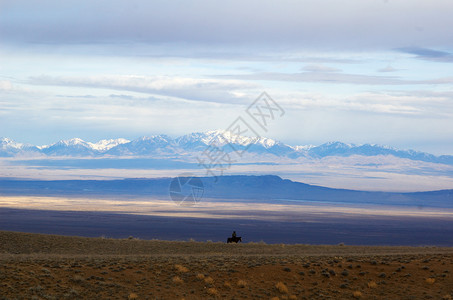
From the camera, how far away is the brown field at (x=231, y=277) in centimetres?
2450

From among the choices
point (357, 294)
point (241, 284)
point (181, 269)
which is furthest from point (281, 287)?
point (181, 269)

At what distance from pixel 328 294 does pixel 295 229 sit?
104943 millimetres

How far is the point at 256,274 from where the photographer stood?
27.1 metres

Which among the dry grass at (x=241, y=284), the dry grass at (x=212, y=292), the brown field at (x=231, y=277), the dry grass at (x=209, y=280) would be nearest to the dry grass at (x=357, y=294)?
the brown field at (x=231, y=277)

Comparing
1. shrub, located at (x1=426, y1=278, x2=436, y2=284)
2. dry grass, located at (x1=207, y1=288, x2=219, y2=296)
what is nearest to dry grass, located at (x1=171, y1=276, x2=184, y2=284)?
dry grass, located at (x1=207, y1=288, x2=219, y2=296)

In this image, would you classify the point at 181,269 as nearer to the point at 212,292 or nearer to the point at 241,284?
the point at 212,292

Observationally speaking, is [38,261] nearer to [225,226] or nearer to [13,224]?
[13,224]

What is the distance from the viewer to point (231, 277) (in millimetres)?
26672

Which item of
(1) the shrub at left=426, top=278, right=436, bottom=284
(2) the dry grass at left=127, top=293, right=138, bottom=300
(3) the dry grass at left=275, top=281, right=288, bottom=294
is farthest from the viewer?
(1) the shrub at left=426, top=278, right=436, bottom=284

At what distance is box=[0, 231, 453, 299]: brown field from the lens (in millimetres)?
24500

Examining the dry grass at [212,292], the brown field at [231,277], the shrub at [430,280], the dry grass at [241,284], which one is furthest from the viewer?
the shrub at [430,280]

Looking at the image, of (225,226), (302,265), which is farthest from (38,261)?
(225,226)

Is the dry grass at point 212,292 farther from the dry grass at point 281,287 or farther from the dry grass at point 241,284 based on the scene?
the dry grass at point 281,287

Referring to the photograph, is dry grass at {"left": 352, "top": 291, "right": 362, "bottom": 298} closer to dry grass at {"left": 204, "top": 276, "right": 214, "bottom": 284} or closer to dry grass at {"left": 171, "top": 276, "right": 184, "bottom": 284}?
dry grass at {"left": 204, "top": 276, "right": 214, "bottom": 284}
